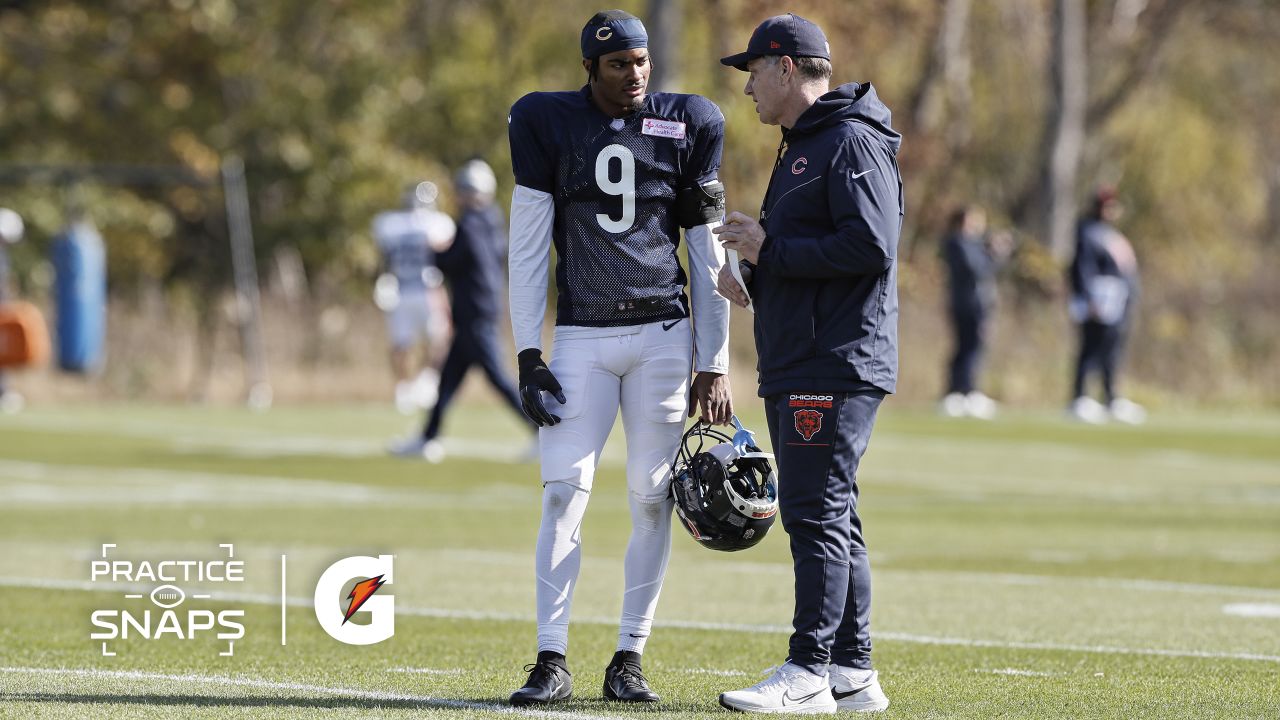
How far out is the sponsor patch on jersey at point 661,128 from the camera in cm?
656

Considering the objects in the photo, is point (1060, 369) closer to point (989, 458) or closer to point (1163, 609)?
point (989, 458)

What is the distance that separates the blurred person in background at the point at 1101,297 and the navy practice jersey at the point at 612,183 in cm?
1677

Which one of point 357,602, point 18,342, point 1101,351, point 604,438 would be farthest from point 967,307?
point 604,438

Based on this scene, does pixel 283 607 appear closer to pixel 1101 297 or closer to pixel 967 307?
pixel 1101 297

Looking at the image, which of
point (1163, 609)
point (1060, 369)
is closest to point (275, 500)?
point (1163, 609)

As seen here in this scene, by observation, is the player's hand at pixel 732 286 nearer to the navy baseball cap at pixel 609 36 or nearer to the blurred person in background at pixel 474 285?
the navy baseball cap at pixel 609 36

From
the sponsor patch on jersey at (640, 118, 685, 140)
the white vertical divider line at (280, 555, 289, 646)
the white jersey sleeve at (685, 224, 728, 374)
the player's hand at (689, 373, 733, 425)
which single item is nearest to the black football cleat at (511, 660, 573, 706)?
the player's hand at (689, 373, 733, 425)

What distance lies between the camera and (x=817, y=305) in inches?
248

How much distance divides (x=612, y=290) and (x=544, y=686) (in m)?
1.20

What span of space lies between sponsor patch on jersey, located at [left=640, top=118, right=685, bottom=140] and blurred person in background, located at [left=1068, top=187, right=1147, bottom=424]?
16.8 m

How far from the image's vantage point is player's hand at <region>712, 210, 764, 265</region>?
6.32 metres

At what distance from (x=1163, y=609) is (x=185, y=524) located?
6163 millimetres

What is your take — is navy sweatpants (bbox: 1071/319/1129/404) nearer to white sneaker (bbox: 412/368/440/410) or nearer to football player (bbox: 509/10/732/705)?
white sneaker (bbox: 412/368/440/410)

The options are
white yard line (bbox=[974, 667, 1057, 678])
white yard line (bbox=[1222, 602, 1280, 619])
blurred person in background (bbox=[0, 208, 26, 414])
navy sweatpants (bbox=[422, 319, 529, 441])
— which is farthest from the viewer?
blurred person in background (bbox=[0, 208, 26, 414])
